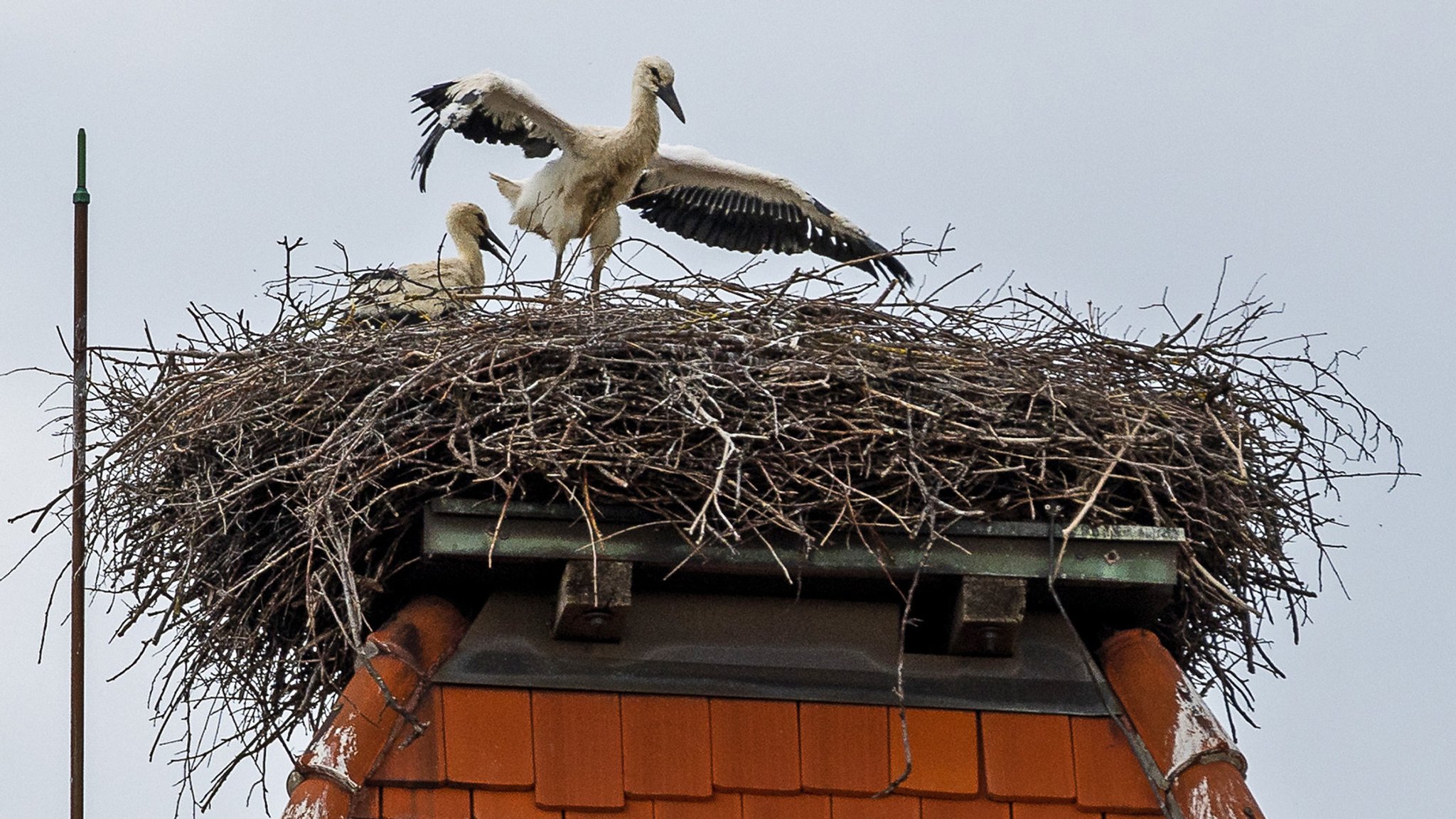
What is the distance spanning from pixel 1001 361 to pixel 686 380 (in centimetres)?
89

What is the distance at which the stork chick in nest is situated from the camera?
5.69 m

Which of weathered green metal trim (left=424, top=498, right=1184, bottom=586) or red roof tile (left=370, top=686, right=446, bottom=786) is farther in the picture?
weathered green metal trim (left=424, top=498, right=1184, bottom=586)

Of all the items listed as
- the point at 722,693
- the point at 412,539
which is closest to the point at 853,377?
the point at 722,693

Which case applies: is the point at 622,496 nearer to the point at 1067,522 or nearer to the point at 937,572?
the point at 937,572

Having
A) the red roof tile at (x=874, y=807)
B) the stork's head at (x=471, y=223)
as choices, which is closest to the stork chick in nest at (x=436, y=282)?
the stork's head at (x=471, y=223)

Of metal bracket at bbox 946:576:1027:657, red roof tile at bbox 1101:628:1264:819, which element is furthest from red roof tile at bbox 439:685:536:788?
red roof tile at bbox 1101:628:1264:819

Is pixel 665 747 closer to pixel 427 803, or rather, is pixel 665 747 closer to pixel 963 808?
pixel 427 803

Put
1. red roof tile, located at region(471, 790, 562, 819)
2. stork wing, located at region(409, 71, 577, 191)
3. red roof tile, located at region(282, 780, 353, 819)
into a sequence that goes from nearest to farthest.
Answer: red roof tile, located at region(282, 780, 353, 819), red roof tile, located at region(471, 790, 562, 819), stork wing, located at region(409, 71, 577, 191)

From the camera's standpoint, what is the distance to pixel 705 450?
4.41 metres

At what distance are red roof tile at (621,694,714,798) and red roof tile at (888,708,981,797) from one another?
0.42m

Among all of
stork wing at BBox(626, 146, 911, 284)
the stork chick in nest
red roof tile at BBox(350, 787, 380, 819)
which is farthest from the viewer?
stork wing at BBox(626, 146, 911, 284)

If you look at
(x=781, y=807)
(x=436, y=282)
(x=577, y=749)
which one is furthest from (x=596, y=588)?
(x=436, y=282)

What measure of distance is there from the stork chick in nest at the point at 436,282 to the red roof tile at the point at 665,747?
1365mm

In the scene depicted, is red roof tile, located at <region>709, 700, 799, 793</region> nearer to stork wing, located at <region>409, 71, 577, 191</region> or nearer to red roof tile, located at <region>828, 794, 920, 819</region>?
red roof tile, located at <region>828, 794, 920, 819</region>
